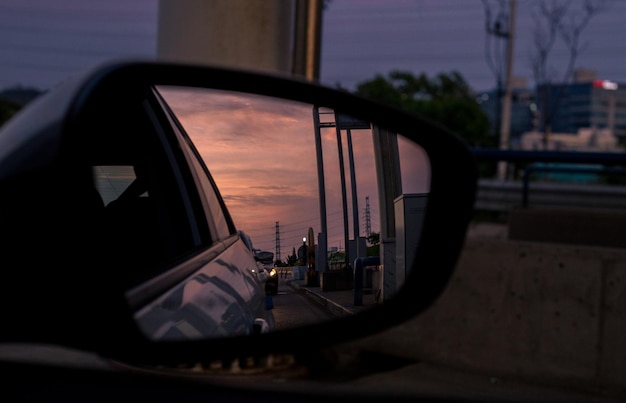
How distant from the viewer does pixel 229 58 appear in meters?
4.29

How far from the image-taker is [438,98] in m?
91.1

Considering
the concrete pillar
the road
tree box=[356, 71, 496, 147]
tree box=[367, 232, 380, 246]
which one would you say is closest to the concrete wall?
the concrete pillar

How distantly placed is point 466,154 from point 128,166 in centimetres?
79

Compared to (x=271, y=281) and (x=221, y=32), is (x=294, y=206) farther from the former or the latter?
(x=221, y=32)

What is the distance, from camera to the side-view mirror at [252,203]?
4.42 feet

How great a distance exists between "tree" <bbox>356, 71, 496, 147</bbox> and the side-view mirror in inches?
2276

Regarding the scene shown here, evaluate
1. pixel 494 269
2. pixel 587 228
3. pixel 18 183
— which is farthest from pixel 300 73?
pixel 587 228

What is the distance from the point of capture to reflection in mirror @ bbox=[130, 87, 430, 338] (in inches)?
62.8

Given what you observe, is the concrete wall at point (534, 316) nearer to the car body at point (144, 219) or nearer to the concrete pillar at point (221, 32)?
the concrete pillar at point (221, 32)

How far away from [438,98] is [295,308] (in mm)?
91428

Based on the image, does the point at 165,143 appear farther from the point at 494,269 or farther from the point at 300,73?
the point at 494,269

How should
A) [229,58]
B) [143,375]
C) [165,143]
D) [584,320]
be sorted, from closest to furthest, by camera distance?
[143,375] < [165,143] < [229,58] < [584,320]

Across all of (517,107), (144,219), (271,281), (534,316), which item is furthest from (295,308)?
(517,107)

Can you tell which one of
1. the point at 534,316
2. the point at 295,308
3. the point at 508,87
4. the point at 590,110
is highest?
the point at 590,110
